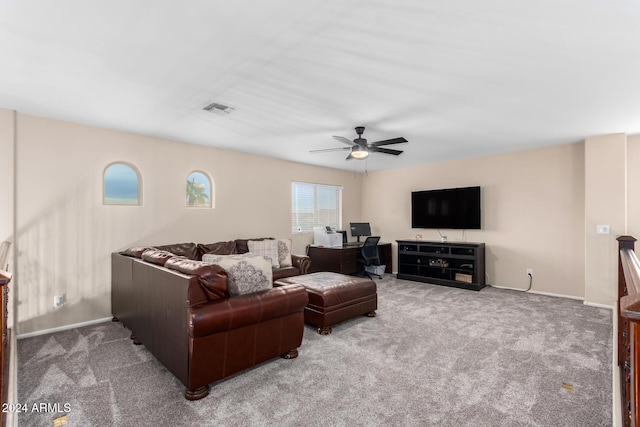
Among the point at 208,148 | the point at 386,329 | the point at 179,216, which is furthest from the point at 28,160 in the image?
the point at 386,329

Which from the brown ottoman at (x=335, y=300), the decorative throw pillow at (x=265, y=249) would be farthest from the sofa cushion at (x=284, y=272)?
the brown ottoman at (x=335, y=300)

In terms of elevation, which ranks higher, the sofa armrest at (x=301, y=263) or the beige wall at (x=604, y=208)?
the beige wall at (x=604, y=208)

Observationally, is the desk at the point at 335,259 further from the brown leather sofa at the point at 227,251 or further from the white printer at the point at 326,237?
the brown leather sofa at the point at 227,251

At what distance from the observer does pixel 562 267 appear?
4891 millimetres

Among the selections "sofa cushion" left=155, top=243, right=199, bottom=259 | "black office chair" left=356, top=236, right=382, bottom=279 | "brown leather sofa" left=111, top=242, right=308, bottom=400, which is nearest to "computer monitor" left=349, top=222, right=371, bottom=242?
"black office chair" left=356, top=236, right=382, bottom=279

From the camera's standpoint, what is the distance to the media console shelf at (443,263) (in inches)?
212

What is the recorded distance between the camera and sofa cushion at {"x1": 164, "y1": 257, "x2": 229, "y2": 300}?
2.24m

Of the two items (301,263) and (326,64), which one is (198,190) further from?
(326,64)

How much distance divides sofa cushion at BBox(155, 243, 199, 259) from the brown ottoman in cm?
150

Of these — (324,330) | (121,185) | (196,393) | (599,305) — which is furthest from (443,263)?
(121,185)

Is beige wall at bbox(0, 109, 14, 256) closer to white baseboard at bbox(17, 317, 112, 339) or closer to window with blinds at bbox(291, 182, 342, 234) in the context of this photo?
white baseboard at bbox(17, 317, 112, 339)

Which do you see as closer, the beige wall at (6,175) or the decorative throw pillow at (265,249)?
the beige wall at (6,175)

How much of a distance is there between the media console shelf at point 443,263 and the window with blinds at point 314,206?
1723 millimetres

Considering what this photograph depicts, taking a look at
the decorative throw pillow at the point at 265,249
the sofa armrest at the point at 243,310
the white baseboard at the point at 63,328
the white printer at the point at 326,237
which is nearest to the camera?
the sofa armrest at the point at 243,310
